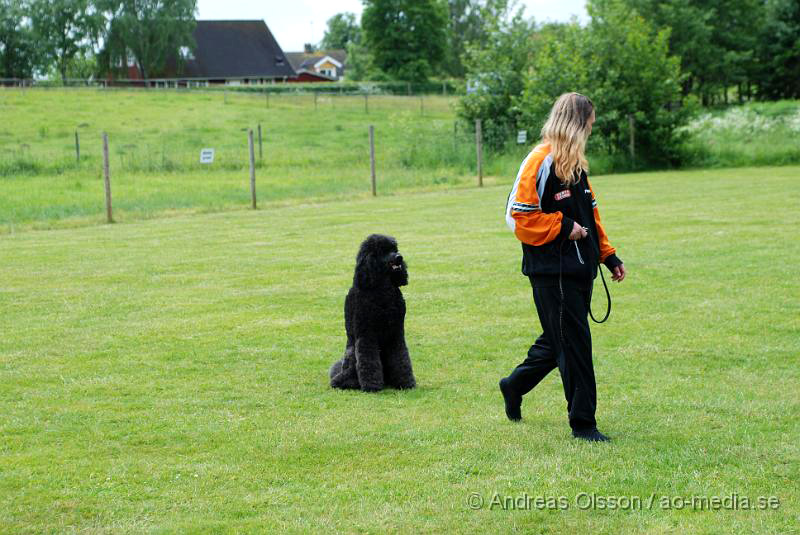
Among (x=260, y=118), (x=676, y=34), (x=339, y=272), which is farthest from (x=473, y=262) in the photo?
(x=676, y=34)

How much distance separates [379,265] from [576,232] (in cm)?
178

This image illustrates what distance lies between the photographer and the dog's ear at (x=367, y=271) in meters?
6.54

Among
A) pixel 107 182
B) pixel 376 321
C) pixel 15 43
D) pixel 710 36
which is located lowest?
pixel 376 321

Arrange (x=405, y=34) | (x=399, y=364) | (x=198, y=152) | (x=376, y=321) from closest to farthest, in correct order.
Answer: (x=376, y=321) → (x=399, y=364) → (x=198, y=152) → (x=405, y=34)

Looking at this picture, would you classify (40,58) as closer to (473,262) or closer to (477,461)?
(473,262)

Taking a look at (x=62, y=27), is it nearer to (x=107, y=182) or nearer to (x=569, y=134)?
(x=107, y=182)

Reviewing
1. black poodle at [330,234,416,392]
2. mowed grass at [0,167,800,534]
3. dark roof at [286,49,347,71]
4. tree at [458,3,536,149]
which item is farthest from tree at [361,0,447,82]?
black poodle at [330,234,416,392]

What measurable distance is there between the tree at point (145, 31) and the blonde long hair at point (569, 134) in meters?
81.6

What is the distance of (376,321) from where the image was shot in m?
6.60

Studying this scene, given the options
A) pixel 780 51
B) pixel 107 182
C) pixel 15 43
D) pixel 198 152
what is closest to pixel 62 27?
pixel 15 43

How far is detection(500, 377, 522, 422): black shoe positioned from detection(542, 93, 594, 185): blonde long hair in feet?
4.71

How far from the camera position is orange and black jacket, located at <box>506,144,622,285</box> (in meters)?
5.25

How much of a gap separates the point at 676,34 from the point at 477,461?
197 feet

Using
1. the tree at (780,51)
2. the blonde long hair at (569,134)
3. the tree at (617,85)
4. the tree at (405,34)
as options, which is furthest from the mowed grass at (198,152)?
the tree at (405,34)
